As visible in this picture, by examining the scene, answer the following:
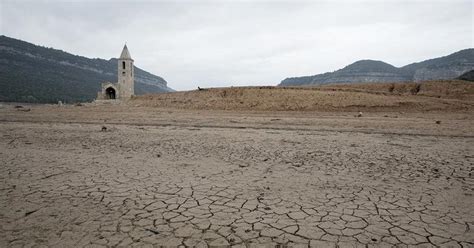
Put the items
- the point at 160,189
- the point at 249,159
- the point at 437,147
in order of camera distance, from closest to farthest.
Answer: the point at 160,189
the point at 249,159
the point at 437,147

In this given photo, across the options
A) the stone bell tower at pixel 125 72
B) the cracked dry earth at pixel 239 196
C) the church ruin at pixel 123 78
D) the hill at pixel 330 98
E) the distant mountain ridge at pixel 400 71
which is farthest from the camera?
the distant mountain ridge at pixel 400 71

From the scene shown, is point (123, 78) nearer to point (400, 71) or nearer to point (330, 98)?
point (330, 98)

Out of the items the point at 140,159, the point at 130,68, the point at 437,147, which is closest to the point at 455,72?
the point at 130,68

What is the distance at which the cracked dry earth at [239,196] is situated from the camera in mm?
3158

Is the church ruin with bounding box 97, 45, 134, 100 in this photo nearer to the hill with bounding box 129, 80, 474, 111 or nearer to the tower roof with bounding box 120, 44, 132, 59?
the tower roof with bounding box 120, 44, 132, 59

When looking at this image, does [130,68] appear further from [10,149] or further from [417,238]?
[417,238]

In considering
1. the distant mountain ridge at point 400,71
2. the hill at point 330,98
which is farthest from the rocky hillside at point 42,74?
the distant mountain ridge at point 400,71

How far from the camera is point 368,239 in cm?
305

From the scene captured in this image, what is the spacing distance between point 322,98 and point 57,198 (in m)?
20.3

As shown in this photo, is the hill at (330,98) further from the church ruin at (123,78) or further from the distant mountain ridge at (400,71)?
the distant mountain ridge at (400,71)

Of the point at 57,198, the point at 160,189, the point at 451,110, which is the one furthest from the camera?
the point at 451,110

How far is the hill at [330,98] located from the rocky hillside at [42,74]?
42005 millimetres

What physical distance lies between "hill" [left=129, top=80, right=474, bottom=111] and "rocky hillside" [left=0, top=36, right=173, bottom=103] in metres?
42.0

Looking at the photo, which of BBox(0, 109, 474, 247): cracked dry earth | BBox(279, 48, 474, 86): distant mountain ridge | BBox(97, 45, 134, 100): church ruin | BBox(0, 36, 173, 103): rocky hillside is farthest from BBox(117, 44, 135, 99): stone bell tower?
BBox(279, 48, 474, 86): distant mountain ridge
